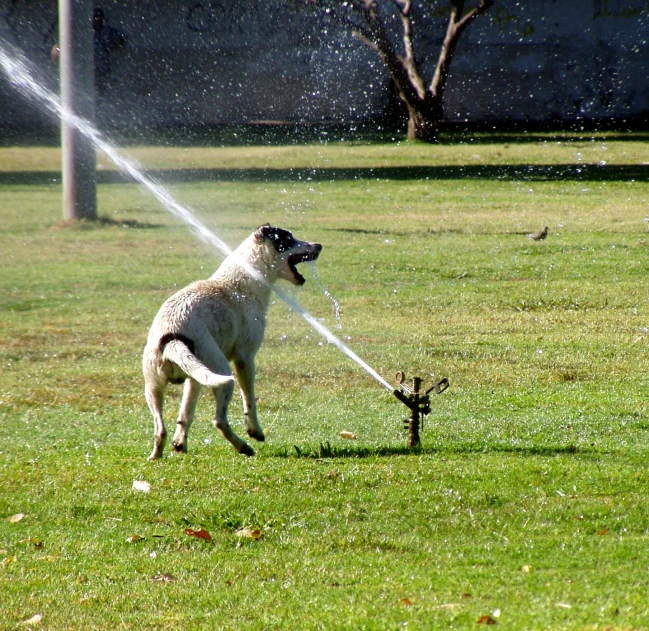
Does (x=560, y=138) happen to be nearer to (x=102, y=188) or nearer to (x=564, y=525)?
(x=102, y=188)

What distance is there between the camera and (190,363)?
6297 millimetres

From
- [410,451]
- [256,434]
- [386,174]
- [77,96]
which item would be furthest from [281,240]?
[386,174]

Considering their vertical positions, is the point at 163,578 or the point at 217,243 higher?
the point at 217,243

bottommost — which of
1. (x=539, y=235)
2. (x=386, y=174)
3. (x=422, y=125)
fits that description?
(x=539, y=235)

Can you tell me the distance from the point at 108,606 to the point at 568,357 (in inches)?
260

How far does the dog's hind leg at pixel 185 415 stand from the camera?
689 cm

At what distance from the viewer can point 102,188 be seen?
79.0 feet

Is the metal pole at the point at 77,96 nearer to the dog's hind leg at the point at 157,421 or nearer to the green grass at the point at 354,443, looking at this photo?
the green grass at the point at 354,443

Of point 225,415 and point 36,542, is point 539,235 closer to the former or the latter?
point 225,415

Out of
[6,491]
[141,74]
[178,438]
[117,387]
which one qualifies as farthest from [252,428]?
[141,74]

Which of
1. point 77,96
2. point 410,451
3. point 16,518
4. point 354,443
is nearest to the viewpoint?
point 16,518

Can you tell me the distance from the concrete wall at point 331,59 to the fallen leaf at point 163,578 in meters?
29.1

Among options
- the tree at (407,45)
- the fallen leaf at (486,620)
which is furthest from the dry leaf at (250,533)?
the tree at (407,45)

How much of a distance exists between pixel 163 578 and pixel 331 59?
103 ft
